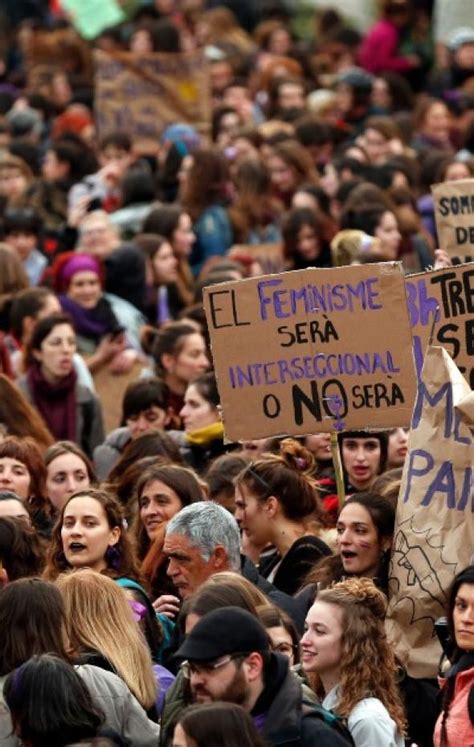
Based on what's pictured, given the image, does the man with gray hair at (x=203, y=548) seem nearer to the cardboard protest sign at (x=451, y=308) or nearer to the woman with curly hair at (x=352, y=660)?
the woman with curly hair at (x=352, y=660)

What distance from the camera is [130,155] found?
18875 millimetres

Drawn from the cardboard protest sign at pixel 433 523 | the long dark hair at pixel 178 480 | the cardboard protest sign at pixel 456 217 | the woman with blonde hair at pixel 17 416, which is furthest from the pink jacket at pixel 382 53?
the cardboard protest sign at pixel 433 523

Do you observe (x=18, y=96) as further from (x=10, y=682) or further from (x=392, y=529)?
(x=10, y=682)

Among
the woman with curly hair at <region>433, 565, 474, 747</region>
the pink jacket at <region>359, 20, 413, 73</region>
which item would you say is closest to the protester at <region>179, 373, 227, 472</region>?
the woman with curly hair at <region>433, 565, 474, 747</region>

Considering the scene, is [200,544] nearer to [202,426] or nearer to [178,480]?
[178,480]

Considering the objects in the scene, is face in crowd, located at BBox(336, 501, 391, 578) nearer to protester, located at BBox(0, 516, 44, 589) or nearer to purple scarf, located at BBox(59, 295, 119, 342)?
protester, located at BBox(0, 516, 44, 589)

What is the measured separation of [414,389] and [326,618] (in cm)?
186

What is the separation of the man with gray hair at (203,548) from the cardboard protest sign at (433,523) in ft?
1.48

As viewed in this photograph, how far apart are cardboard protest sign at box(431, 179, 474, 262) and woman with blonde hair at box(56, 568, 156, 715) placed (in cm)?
417

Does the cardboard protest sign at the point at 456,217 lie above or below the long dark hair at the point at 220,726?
above

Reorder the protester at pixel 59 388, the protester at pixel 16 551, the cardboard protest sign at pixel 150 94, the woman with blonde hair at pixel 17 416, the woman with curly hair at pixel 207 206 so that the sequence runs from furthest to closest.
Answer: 1. the cardboard protest sign at pixel 150 94
2. the woman with curly hair at pixel 207 206
3. the protester at pixel 59 388
4. the woman with blonde hair at pixel 17 416
5. the protester at pixel 16 551

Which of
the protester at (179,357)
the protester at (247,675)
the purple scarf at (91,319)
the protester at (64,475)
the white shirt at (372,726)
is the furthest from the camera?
the purple scarf at (91,319)

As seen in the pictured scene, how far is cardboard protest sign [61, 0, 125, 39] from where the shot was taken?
24281mm

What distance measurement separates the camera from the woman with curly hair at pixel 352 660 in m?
7.52
